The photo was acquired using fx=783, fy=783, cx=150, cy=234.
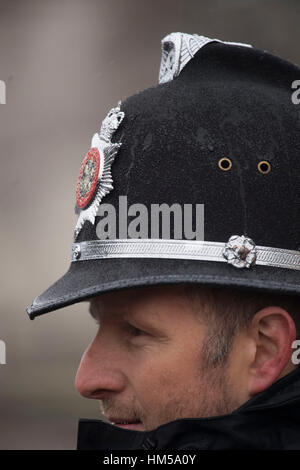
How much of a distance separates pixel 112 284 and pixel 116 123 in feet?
1.29

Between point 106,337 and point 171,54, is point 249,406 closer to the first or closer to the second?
point 106,337

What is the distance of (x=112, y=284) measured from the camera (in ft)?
4.95

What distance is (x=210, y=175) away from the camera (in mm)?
1559

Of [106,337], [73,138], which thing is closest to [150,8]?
[73,138]

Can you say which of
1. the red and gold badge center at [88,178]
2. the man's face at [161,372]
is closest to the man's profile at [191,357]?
the man's face at [161,372]

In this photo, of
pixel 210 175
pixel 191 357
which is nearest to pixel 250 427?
pixel 191 357

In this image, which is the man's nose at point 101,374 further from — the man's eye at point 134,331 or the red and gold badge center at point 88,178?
the red and gold badge center at point 88,178

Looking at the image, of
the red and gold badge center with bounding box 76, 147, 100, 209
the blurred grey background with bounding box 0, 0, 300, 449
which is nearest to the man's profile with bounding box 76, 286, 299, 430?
the red and gold badge center with bounding box 76, 147, 100, 209

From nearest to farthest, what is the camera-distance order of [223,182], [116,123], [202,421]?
1. [202,421]
2. [223,182]
3. [116,123]

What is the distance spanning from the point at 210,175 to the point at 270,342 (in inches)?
13.9

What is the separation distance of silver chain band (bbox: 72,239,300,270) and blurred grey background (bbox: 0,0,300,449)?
303 centimetres

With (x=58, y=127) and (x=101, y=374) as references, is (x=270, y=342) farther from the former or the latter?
(x=58, y=127)

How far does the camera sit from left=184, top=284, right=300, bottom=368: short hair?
5.01ft

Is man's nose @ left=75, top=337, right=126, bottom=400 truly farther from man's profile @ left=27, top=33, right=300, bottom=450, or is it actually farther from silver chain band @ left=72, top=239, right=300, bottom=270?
silver chain band @ left=72, top=239, right=300, bottom=270
